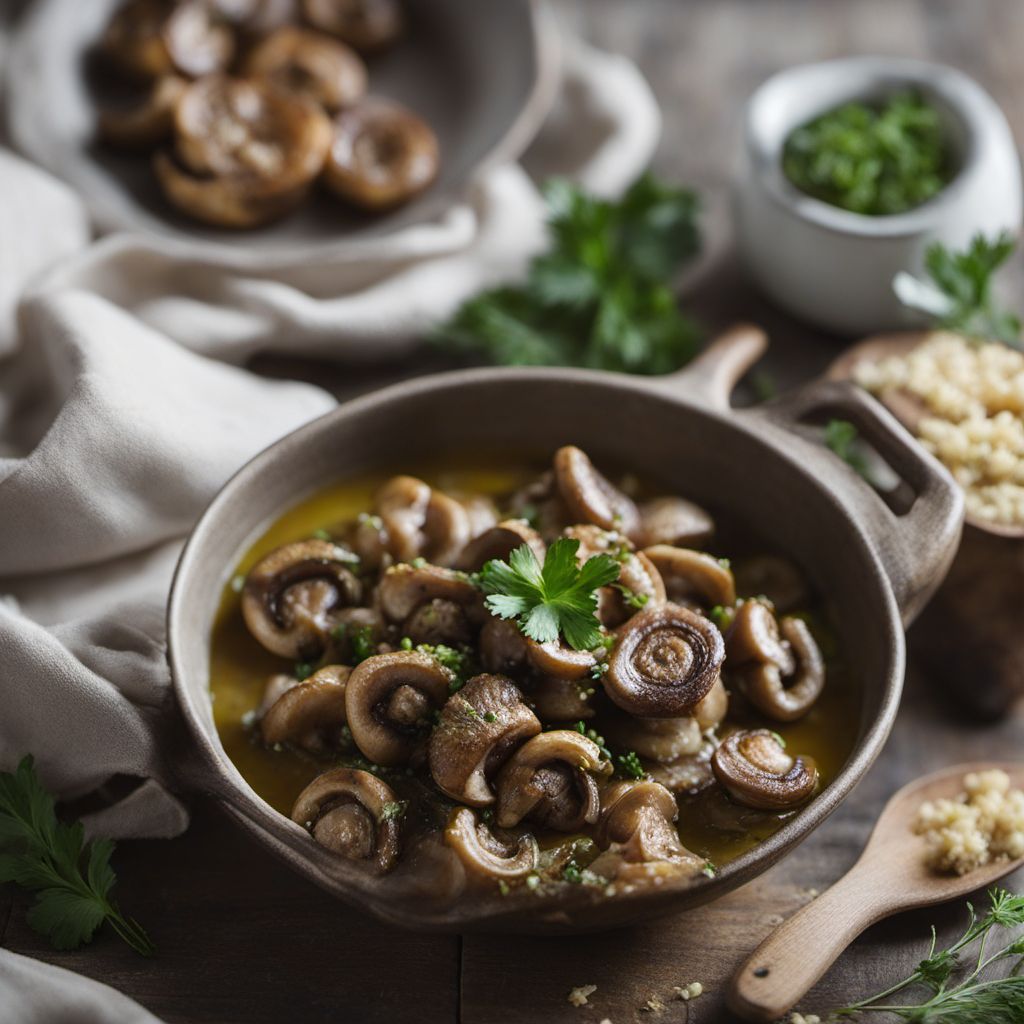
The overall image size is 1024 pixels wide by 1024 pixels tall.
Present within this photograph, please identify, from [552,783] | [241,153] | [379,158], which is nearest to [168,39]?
[241,153]

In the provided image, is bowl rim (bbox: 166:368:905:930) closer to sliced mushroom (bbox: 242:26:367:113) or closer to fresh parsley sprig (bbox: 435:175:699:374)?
fresh parsley sprig (bbox: 435:175:699:374)

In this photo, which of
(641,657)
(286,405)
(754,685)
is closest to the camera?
(641,657)

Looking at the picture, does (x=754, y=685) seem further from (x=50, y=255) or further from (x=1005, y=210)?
(x=50, y=255)

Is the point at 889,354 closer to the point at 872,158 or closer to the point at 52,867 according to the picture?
the point at 872,158

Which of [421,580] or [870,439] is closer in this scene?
[421,580]

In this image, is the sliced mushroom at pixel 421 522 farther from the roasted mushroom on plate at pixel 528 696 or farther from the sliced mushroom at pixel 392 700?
the sliced mushroom at pixel 392 700

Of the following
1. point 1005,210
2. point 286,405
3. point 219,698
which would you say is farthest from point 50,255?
point 1005,210

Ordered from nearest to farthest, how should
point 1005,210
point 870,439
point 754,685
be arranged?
1. point 754,685
2. point 870,439
3. point 1005,210
